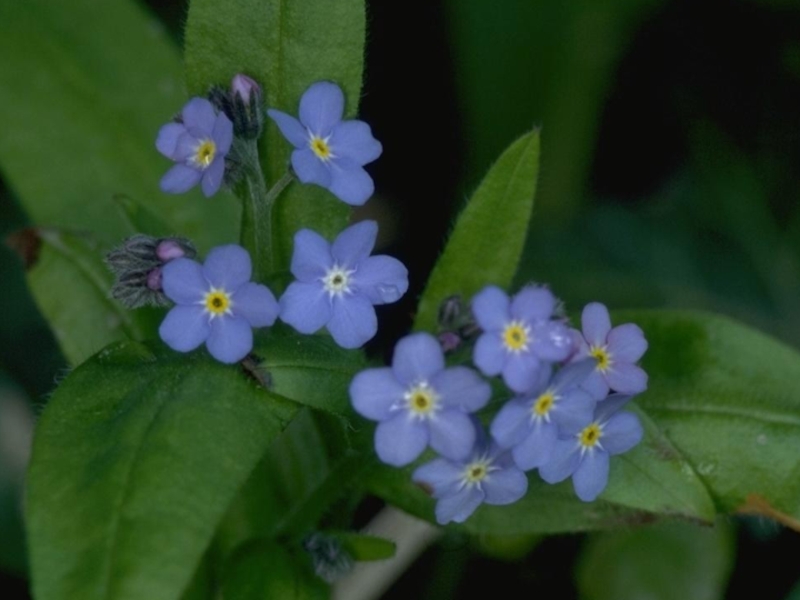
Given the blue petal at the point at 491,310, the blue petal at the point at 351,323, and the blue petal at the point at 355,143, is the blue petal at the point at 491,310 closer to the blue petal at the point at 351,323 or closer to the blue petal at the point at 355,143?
the blue petal at the point at 351,323

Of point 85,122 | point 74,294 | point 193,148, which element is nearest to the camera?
point 193,148

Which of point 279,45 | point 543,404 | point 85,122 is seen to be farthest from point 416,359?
point 85,122

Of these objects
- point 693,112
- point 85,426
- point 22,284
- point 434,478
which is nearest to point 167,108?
point 22,284

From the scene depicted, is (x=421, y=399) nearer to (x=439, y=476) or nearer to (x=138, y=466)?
(x=439, y=476)

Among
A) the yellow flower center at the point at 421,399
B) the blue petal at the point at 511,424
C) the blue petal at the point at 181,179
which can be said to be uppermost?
the blue petal at the point at 181,179

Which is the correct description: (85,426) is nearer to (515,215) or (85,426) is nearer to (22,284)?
(515,215)

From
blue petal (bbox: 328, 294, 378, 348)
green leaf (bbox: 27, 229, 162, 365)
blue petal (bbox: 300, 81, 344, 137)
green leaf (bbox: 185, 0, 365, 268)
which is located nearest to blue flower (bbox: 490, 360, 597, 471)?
blue petal (bbox: 328, 294, 378, 348)

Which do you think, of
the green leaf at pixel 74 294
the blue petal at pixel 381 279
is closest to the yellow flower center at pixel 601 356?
the blue petal at pixel 381 279
